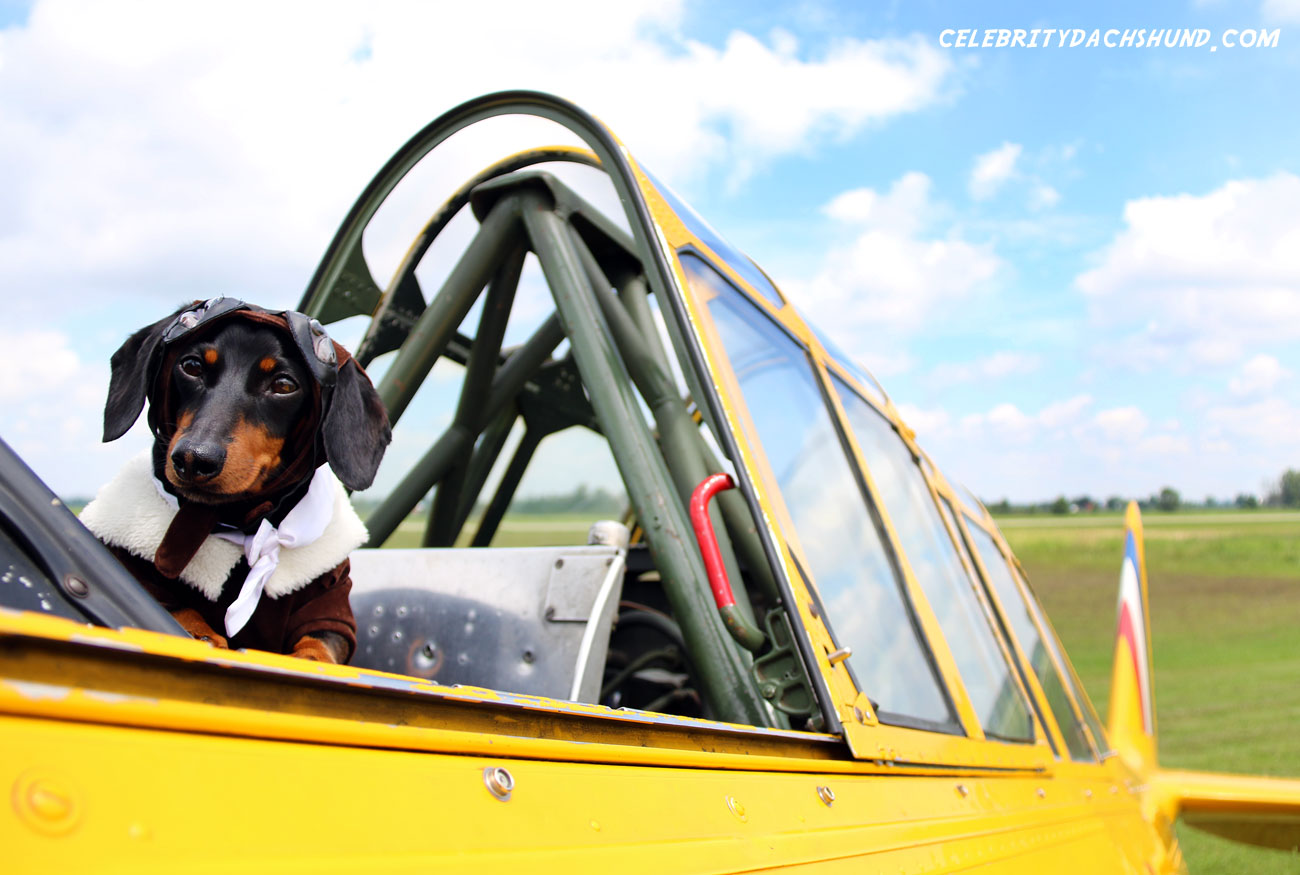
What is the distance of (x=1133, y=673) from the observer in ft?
17.6

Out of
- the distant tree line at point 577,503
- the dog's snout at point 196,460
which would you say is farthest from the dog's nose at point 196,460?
the distant tree line at point 577,503

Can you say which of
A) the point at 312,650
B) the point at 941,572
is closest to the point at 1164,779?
the point at 941,572

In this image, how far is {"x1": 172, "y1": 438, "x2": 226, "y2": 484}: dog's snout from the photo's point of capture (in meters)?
1.09

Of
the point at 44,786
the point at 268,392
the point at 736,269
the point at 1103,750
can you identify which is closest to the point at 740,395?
the point at 736,269

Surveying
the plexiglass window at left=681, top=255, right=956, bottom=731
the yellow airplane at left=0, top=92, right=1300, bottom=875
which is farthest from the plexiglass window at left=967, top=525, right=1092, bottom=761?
the plexiglass window at left=681, top=255, right=956, bottom=731

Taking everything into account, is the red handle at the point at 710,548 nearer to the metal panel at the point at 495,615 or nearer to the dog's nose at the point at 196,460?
the metal panel at the point at 495,615

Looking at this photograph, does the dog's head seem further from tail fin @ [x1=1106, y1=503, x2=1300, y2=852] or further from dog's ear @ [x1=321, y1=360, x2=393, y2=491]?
tail fin @ [x1=1106, y1=503, x2=1300, y2=852]

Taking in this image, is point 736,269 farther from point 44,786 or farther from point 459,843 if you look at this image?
point 44,786

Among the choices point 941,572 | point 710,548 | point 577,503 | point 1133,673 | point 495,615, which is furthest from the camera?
point 1133,673

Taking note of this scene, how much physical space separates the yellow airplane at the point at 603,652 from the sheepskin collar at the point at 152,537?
0.59 meters

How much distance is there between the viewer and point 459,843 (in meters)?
0.71

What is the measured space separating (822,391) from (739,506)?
14.7 inches

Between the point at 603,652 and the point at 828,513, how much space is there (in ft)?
2.01

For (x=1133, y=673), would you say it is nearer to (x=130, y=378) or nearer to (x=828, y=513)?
(x=828, y=513)
